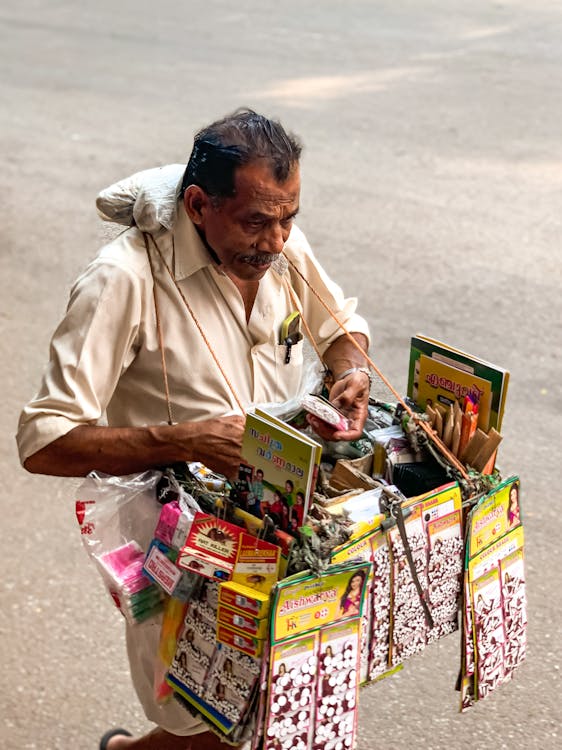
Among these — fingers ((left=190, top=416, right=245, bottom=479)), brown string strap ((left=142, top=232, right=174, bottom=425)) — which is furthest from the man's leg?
brown string strap ((left=142, top=232, right=174, bottom=425))

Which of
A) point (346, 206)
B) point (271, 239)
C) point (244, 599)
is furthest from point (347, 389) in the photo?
point (346, 206)

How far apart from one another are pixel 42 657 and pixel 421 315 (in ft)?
9.48

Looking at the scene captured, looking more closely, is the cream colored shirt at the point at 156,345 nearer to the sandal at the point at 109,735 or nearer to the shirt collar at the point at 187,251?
the shirt collar at the point at 187,251

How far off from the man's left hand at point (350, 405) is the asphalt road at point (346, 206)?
672mm

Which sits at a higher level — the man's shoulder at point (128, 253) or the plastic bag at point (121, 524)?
the man's shoulder at point (128, 253)

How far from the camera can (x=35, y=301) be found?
570 centimetres

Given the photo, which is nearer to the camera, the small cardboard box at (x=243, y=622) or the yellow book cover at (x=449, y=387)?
the small cardboard box at (x=243, y=622)

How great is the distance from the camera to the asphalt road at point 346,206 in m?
3.26

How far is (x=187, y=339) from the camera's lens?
2.26m

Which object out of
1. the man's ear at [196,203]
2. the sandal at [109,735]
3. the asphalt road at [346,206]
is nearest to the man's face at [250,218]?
the man's ear at [196,203]

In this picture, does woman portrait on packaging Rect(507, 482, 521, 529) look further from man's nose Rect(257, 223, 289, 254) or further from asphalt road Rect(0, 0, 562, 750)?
asphalt road Rect(0, 0, 562, 750)

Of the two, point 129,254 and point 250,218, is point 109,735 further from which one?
point 250,218

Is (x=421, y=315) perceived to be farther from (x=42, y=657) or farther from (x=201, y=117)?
(x=201, y=117)

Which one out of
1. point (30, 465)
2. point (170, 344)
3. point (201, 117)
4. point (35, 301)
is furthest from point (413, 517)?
point (201, 117)
